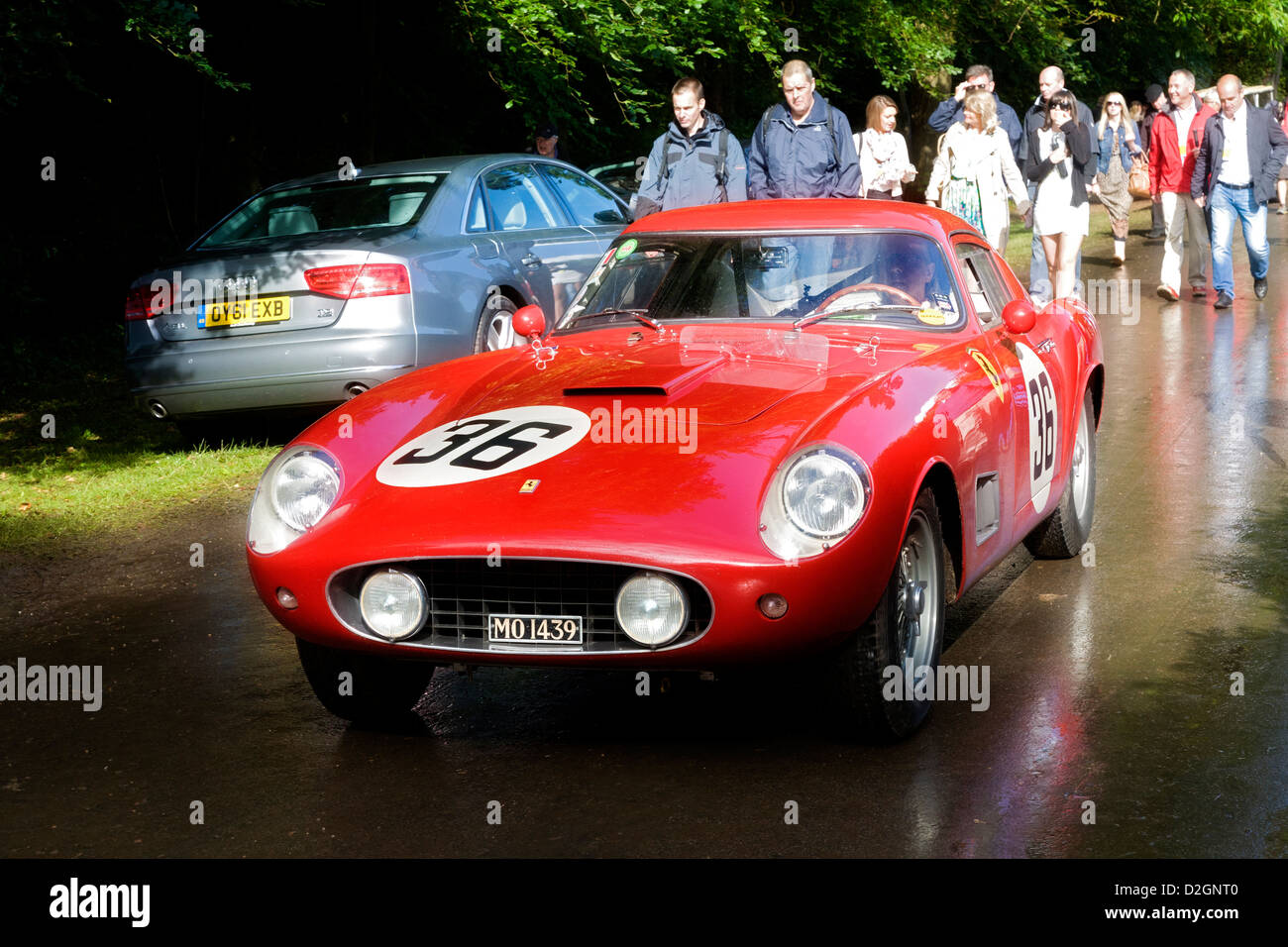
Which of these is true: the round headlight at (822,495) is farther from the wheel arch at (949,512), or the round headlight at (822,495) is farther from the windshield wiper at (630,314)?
the windshield wiper at (630,314)

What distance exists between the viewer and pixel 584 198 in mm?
11625

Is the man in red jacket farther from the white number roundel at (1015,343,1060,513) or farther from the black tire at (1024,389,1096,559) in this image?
the white number roundel at (1015,343,1060,513)

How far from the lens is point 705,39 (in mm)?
18969

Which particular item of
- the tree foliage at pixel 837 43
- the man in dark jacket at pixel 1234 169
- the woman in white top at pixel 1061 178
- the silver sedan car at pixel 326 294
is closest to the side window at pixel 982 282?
the silver sedan car at pixel 326 294

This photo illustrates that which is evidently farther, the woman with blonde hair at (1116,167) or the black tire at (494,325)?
the woman with blonde hair at (1116,167)

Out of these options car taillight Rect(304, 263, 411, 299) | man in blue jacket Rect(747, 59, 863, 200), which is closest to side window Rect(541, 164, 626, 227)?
man in blue jacket Rect(747, 59, 863, 200)

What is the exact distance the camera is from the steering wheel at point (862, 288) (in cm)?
598

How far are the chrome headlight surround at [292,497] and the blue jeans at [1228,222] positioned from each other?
11891mm

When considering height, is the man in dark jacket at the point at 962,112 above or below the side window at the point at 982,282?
above

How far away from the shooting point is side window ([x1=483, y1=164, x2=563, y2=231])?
34.9 feet

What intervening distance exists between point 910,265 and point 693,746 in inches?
83.1

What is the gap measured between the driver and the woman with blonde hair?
1378 centimetres

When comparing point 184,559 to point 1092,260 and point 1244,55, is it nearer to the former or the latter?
point 1092,260

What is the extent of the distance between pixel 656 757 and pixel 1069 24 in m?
Answer: 28.5
